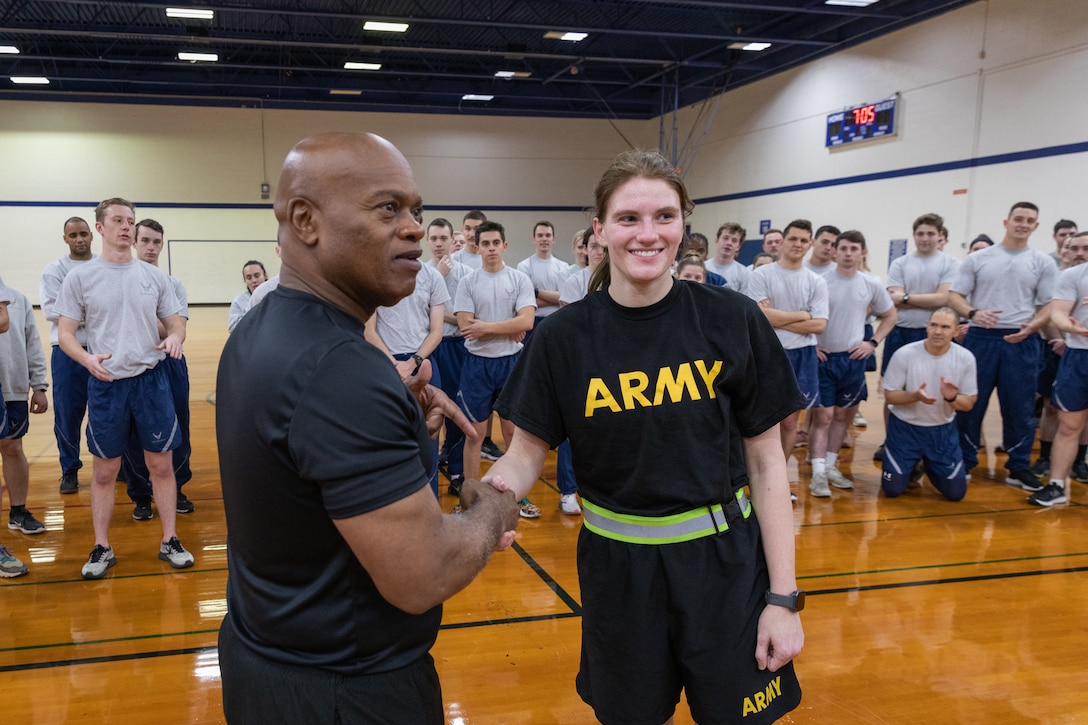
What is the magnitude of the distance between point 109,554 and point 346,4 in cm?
1234

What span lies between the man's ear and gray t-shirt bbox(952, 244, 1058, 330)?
6333mm

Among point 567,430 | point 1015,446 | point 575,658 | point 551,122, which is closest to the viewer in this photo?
point 567,430

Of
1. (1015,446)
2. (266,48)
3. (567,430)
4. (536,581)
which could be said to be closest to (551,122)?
(266,48)

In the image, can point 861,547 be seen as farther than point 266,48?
No

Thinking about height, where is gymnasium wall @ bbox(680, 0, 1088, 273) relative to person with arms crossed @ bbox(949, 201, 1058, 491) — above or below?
above

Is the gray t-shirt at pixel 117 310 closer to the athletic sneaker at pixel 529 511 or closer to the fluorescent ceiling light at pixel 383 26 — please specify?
the athletic sneaker at pixel 529 511

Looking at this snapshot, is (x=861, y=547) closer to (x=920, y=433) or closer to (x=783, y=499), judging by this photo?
(x=920, y=433)

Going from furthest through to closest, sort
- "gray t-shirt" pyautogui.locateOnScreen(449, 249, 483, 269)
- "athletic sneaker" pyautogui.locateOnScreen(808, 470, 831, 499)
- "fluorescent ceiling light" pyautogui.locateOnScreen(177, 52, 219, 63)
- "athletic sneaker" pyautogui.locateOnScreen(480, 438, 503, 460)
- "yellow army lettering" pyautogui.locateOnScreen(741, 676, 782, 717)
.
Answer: "fluorescent ceiling light" pyautogui.locateOnScreen(177, 52, 219, 63) → "gray t-shirt" pyautogui.locateOnScreen(449, 249, 483, 269) → "athletic sneaker" pyautogui.locateOnScreen(480, 438, 503, 460) → "athletic sneaker" pyautogui.locateOnScreen(808, 470, 831, 499) → "yellow army lettering" pyautogui.locateOnScreen(741, 676, 782, 717)

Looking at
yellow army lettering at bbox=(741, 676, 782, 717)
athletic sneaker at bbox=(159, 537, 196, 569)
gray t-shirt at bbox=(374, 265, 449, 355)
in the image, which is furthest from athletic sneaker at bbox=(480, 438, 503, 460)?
yellow army lettering at bbox=(741, 676, 782, 717)

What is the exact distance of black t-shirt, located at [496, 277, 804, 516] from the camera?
1714 mm

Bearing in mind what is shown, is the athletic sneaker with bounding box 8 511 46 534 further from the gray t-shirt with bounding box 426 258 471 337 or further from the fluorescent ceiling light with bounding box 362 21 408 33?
the fluorescent ceiling light with bounding box 362 21 408 33

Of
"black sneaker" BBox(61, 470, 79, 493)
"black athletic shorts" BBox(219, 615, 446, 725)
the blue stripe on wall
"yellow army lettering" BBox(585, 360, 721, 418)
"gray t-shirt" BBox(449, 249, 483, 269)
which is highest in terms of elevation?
the blue stripe on wall

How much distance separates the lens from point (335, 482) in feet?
3.68

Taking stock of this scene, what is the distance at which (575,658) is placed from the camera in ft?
11.1
